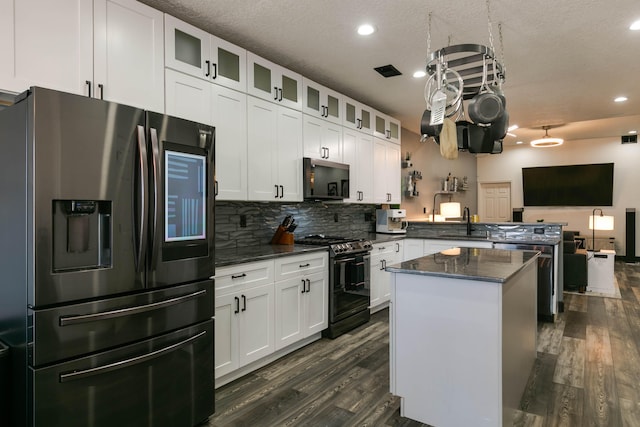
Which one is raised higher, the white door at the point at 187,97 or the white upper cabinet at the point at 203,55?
the white upper cabinet at the point at 203,55

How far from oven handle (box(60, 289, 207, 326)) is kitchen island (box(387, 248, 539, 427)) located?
1187mm

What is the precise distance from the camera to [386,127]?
525 centimetres

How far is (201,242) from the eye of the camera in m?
2.09

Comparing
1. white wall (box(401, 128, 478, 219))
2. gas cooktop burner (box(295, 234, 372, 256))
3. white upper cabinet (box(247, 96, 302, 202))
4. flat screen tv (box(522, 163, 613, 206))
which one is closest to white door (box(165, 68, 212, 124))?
white upper cabinet (box(247, 96, 302, 202))

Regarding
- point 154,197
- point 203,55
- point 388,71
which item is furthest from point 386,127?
point 154,197

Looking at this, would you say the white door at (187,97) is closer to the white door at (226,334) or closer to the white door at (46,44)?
the white door at (46,44)

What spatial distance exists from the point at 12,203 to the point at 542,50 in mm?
3938

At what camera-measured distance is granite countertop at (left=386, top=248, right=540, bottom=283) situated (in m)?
1.98

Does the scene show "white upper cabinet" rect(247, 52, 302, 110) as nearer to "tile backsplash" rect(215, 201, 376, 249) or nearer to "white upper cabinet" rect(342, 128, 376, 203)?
"white upper cabinet" rect(342, 128, 376, 203)

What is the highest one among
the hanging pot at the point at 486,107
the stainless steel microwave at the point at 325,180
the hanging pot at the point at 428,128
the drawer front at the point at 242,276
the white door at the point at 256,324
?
the hanging pot at the point at 486,107

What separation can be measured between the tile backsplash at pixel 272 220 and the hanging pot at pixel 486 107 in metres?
2.18

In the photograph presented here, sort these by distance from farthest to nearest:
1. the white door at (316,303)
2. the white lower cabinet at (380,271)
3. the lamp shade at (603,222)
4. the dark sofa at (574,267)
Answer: the lamp shade at (603,222) < the dark sofa at (574,267) < the white lower cabinet at (380,271) < the white door at (316,303)

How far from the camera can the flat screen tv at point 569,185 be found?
27.6 feet

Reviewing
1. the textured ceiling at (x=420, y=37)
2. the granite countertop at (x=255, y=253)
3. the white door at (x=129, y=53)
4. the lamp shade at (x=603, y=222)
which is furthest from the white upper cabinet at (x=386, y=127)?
the lamp shade at (x=603, y=222)
